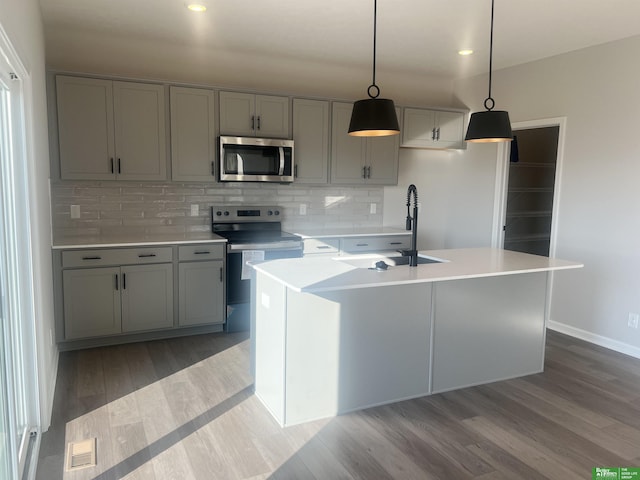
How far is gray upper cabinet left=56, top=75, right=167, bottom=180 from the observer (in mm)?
3967

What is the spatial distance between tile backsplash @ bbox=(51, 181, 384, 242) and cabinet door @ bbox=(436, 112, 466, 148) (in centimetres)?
95

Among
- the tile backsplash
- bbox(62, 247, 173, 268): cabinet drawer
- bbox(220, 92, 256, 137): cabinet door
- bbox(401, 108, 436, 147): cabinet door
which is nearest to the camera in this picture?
bbox(62, 247, 173, 268): cabinet drawer

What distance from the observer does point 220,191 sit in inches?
191

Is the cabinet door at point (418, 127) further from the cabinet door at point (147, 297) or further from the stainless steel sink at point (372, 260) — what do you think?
the cabinet door at point (147, 297)

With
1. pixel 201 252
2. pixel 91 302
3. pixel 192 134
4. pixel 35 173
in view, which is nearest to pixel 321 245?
pixel 201 252

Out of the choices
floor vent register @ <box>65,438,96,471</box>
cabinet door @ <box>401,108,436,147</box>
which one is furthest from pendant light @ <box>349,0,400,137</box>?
cabinet door @ <box>401,108,436,147</box>

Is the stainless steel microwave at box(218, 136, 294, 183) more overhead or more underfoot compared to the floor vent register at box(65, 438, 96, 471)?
more overhead

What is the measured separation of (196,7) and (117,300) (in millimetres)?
2328

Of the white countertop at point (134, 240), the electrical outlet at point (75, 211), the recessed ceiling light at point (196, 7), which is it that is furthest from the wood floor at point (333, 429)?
the recessed ceiling light at point (196, 7)

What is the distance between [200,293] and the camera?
4309 millimetres

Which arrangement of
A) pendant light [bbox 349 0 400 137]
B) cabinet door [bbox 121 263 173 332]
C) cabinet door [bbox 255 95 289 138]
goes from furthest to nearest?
cabinet door [bbox 255 95 289 138], cabinet door [bbox 121 263 173 332], pendant light [bbox 349 0 400 137]

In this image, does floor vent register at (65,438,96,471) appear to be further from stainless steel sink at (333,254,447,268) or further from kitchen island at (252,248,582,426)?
stainless steel sink at (333,254,447,268)

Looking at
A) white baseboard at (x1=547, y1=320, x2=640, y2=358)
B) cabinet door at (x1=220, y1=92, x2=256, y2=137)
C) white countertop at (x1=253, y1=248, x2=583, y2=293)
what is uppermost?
cabinet door at (x1=220, y1=92, x2=256, y2=137)

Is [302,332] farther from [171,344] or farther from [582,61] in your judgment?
[582,61]
